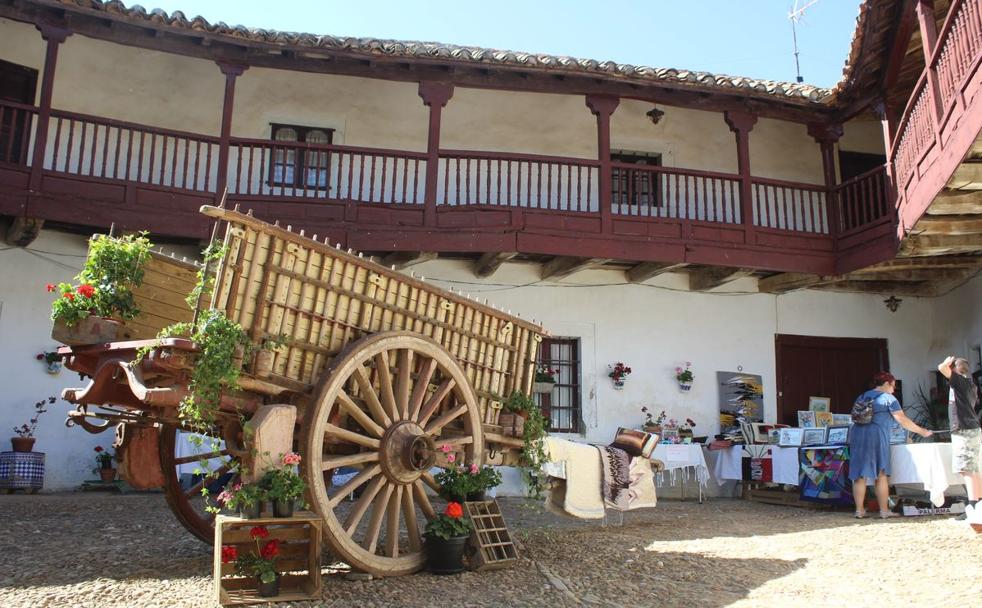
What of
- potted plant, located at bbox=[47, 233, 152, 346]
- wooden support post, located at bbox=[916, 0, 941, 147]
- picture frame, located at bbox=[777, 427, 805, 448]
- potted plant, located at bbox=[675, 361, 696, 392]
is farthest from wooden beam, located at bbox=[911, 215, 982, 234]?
potted plant, located at bbox=[47, 233, 152, 346]

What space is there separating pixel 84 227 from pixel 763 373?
8.98 metres

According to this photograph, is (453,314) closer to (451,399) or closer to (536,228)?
(451,399)

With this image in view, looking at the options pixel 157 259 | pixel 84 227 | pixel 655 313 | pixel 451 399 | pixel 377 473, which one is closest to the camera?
pixel 377 473

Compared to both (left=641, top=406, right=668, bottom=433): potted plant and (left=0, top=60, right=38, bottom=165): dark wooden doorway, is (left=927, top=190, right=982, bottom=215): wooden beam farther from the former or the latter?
(left=0, top=60, right=38, bottom=165): dark wooden doorway

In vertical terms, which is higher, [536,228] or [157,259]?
[536,228]

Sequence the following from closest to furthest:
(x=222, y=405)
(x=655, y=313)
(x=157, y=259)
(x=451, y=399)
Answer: (x=222, y=405) < (x=157, y=259) < (x=451, y=399) < (x=655, y=313)

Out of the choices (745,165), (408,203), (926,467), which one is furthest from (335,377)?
(745,165)

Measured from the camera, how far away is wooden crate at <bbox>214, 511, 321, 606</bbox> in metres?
3.71

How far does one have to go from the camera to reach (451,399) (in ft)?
17.0

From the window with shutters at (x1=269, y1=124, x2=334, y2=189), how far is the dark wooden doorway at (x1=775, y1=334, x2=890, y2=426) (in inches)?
269

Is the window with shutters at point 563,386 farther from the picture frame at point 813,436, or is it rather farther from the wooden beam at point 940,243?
the wooden beam at point 940,243

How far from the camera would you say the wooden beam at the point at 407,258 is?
9727 millimetres

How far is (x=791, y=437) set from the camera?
898 centimetres

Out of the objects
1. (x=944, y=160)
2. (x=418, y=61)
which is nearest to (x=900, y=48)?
(x=944, y=160)
